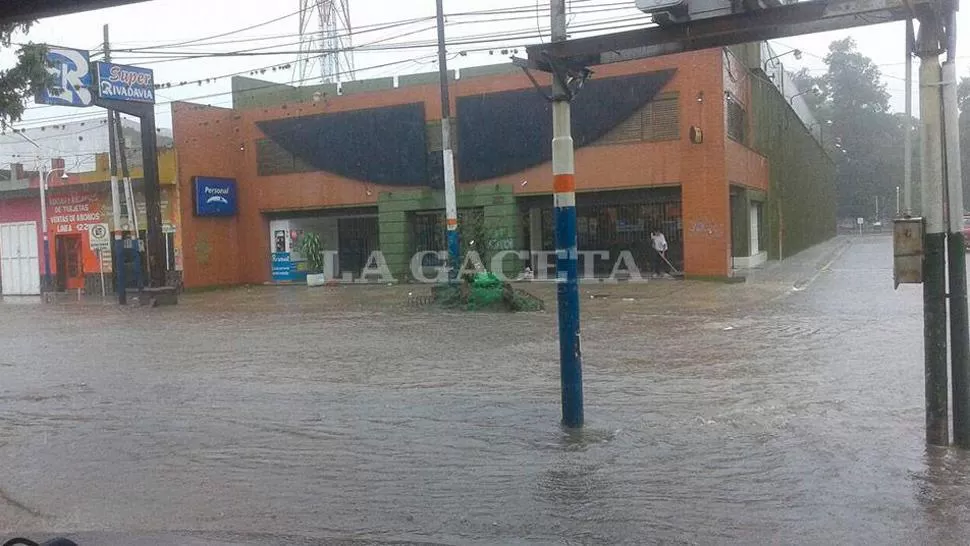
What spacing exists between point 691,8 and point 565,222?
1.99 metres

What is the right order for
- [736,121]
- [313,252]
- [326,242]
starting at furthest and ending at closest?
1. [326,242]
2. [313,252]
3. [736,121]

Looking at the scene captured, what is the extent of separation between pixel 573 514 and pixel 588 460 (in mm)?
1247

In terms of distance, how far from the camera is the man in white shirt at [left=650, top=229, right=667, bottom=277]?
82.6ft

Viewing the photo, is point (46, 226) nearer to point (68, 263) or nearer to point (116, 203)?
point (68, 263)

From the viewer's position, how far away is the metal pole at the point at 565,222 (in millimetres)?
7238

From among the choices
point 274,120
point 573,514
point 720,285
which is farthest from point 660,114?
point 573,514

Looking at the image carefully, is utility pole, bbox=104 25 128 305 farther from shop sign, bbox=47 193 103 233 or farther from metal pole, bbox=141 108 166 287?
shop sign, bbox=47 193 103 233

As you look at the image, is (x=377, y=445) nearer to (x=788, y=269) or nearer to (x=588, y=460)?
(x=588, y=460)

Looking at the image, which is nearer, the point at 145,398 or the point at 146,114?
the point at 145,398

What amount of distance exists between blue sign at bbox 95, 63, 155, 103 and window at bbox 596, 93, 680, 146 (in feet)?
43.4

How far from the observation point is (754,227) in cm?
3125

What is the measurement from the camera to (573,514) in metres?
5.64

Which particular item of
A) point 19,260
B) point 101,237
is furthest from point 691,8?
point 19,260

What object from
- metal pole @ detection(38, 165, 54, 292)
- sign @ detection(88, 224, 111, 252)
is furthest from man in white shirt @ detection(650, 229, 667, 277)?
metal pole @ detection(38, 165, 54, 292)
